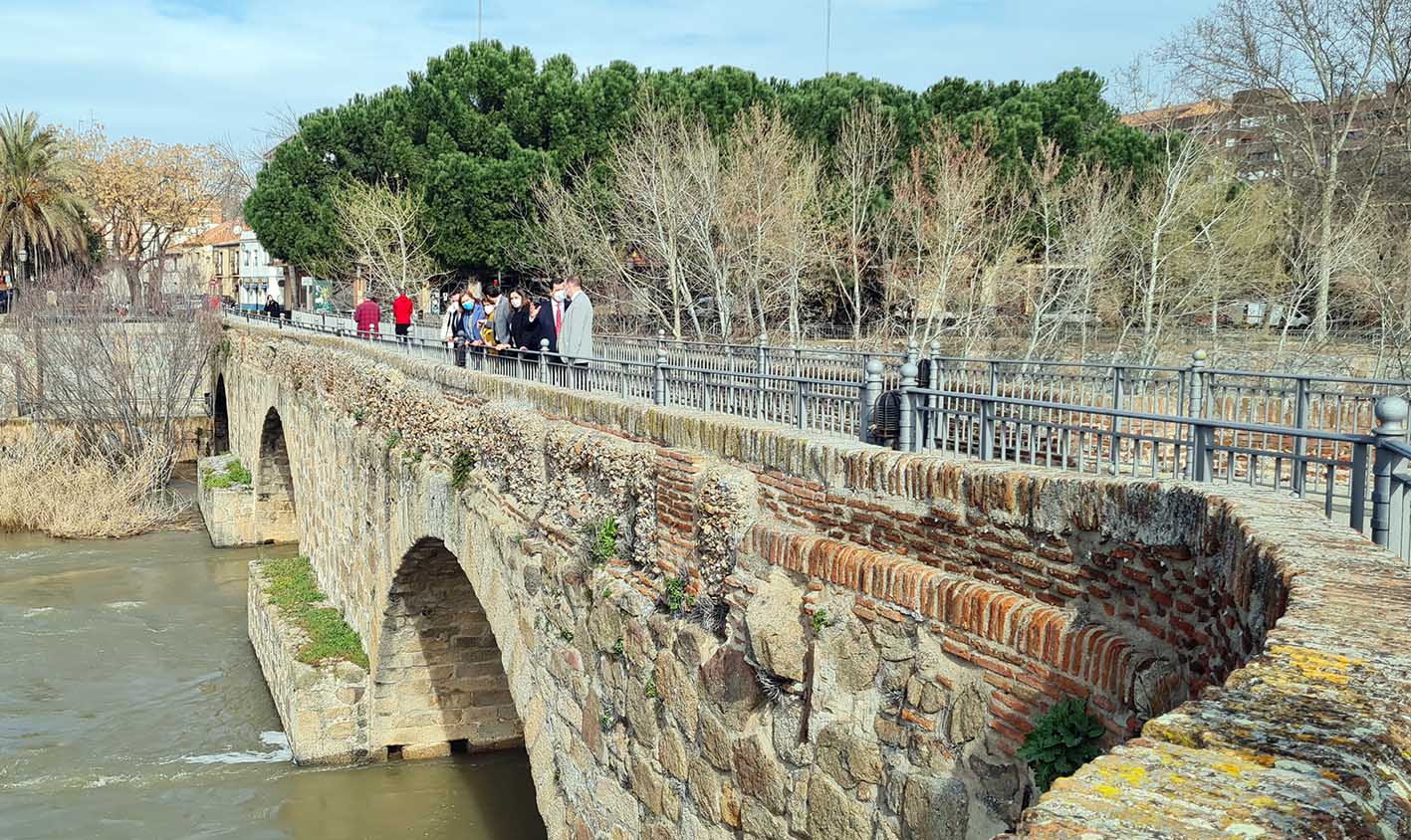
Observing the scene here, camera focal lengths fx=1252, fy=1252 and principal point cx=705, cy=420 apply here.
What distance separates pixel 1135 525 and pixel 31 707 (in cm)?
1646

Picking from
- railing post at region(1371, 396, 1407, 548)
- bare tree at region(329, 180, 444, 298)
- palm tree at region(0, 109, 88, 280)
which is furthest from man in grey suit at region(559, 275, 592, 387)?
palm tree at region(0, 109, 88, 280)

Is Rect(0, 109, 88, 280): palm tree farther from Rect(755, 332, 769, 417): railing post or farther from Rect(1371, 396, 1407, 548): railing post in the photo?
Rect(1371, 396, 1407, 548): railing post

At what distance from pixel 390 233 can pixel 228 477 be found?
26.2 ft

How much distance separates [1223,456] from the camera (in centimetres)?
744

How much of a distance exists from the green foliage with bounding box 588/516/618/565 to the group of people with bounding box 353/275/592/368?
2.86m

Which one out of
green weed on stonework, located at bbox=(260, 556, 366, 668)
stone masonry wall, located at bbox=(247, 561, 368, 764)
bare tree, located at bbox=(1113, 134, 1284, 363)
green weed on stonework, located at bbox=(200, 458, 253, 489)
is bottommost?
stone masonry wall, located at bbox=(247, 561, 368, 764)

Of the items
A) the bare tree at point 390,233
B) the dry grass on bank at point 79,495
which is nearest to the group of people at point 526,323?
the dry grass on bank at point 79,495

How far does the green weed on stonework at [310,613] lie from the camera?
610 inches

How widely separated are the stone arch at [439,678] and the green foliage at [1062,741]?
33.3ft

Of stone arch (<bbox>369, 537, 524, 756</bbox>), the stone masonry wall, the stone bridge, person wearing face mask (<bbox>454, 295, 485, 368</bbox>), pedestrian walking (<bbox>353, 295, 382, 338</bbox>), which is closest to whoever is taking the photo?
the stone bridge

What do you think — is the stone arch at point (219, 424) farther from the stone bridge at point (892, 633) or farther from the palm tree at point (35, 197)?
the stone bridge at point (892, 633)

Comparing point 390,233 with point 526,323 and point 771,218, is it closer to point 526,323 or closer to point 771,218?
point 771,218

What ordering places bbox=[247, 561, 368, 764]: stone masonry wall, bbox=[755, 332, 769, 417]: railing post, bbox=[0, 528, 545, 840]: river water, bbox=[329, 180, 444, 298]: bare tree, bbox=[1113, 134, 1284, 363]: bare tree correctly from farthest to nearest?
bbox=[329, 180, 444, 298]: bare tree < bbox=[1113, 134, 1284, 363]: bare tree < bbox=[247, 561, 368, 764]: stone masonry wall < bbox=[0, 528, 545, 840]: river water < bbox=[755, 332, 769, 417]: railing post

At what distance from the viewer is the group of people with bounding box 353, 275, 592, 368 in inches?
468
